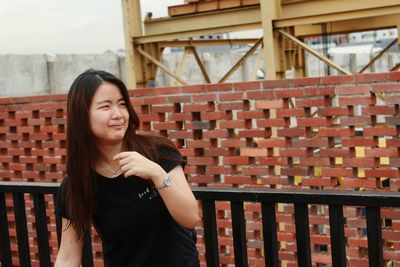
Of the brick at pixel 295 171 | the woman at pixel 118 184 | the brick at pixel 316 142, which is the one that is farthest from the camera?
the brick at pixel 295 171

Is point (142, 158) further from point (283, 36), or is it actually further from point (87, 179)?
point (283, 36)

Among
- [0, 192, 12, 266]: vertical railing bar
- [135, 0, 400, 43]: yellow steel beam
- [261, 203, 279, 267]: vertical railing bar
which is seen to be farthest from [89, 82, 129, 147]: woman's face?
[135, 0, 400, 43]: yellow steel beam

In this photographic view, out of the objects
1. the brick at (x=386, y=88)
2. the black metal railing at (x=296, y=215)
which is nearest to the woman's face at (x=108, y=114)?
the black metal railing at (x=296, y=215)

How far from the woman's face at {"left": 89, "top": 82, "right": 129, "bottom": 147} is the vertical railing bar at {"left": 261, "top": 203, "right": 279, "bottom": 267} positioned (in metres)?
0.69

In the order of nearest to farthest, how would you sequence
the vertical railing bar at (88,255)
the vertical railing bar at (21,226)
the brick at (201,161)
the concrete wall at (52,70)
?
the vertical railing bar at (88,255) < the vertical railing bar at (21,226) < the brick at (201,161) < the concrete wall at (52,70)

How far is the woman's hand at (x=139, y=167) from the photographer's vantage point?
2.30 m

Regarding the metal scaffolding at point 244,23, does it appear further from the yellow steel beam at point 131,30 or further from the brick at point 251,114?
the brick at point 251,114

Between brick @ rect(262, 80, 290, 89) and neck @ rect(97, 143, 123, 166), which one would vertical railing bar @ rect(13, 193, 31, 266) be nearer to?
neck @ rect(97, 143, 123, 166)

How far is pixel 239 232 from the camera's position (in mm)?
2926

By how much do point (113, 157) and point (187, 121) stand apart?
3465mm

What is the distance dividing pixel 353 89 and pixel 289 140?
71 centimetres

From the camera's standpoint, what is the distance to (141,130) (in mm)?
6211

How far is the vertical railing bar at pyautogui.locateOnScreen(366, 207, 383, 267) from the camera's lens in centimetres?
255

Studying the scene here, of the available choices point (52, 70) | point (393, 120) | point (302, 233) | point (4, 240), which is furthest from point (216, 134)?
point (52, 70)
